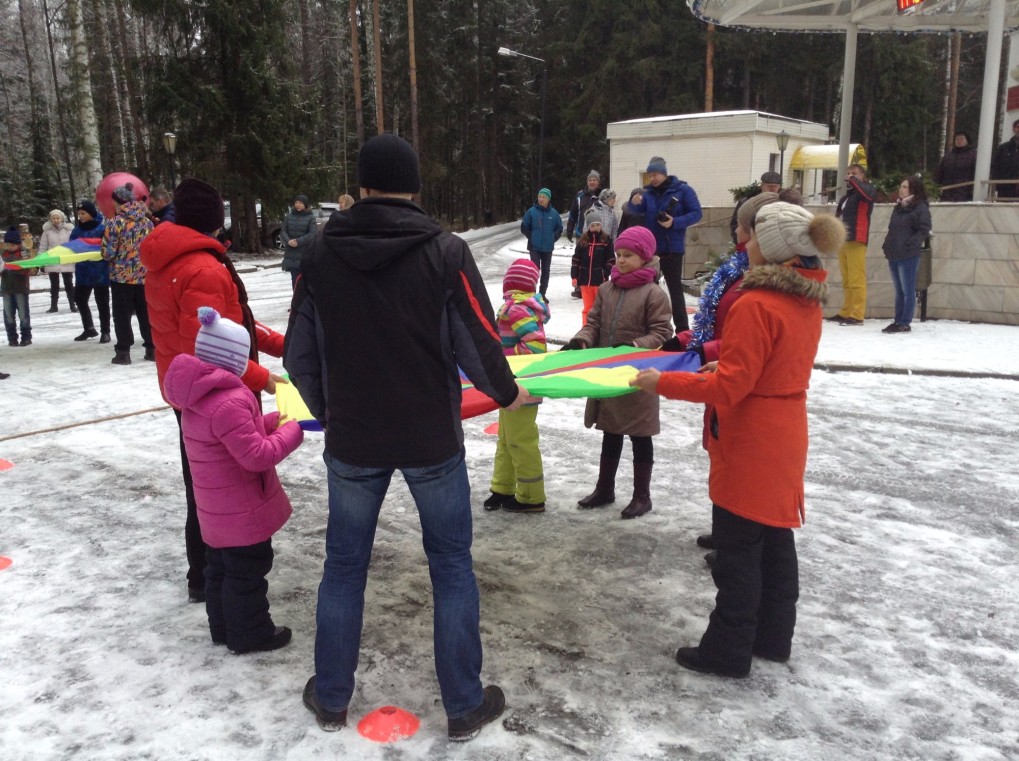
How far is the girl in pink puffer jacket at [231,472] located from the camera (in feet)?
10.1

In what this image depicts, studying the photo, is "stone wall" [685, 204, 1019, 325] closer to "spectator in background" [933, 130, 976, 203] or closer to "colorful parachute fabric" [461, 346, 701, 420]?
"spectator in background" [933, 130, 976, 203]

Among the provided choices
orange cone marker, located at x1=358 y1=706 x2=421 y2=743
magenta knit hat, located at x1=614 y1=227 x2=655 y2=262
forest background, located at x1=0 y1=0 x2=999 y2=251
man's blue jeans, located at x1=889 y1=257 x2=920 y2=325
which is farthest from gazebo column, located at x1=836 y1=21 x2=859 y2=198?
orange cone marker, located at x1=358 y1=706 x2=421 y2=743

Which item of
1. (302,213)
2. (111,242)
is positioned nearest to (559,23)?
(302,213)

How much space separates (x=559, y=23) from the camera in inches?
1892

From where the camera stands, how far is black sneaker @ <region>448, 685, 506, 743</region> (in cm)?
277

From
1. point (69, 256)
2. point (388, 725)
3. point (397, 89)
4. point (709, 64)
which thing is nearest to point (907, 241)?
point (388, 725)

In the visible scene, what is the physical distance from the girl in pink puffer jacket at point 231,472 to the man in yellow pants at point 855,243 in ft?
30.1

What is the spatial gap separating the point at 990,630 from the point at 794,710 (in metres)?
1.16

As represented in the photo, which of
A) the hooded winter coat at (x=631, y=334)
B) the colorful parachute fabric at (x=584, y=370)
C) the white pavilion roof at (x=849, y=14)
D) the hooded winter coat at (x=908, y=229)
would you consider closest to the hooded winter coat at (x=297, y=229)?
the white pavilion roof at (x=849, y=14)

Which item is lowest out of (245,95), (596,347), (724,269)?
(596,347)

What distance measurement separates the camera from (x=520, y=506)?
4.94 meters

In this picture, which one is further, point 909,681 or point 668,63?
point 668,63

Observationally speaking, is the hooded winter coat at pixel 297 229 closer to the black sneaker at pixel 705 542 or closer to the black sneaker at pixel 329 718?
the black sneaker at pixel 705 542

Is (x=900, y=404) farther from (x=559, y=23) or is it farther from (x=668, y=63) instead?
(x=559, y=23)
